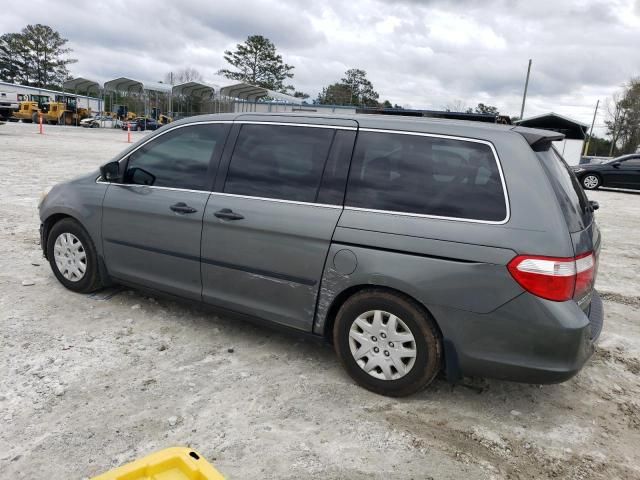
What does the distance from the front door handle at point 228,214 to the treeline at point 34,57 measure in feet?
298

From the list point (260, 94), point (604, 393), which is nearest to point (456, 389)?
point (604, 393)

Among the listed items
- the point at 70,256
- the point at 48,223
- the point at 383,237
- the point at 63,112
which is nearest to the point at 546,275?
the point at 383,237

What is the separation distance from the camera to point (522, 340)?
2729 millimetres

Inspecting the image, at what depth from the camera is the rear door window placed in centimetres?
287

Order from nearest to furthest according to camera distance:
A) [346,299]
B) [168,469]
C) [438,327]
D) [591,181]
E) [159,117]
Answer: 1. [168,469]
2. [438,327]
3. [346,299]
4. [591,181]
5. [159,117]

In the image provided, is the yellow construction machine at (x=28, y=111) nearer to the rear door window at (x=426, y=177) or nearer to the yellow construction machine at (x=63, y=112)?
the yellow construction machine at (x=63, y=112)

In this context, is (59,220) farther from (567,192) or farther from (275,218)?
(567,192)

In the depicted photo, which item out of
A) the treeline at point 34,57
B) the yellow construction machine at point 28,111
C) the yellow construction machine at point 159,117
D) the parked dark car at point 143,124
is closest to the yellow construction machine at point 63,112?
the yellow construction machine at point 28,111

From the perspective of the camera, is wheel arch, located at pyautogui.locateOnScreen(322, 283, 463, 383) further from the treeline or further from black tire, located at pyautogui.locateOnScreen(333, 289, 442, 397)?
the treeline

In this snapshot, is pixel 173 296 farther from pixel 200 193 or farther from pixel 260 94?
pixel 260 94

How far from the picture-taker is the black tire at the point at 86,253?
4359 millimetres

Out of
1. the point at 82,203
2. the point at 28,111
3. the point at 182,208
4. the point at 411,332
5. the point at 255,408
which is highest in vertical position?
the point at 28,111

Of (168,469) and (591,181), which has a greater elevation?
(591,181)

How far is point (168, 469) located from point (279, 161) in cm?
224
